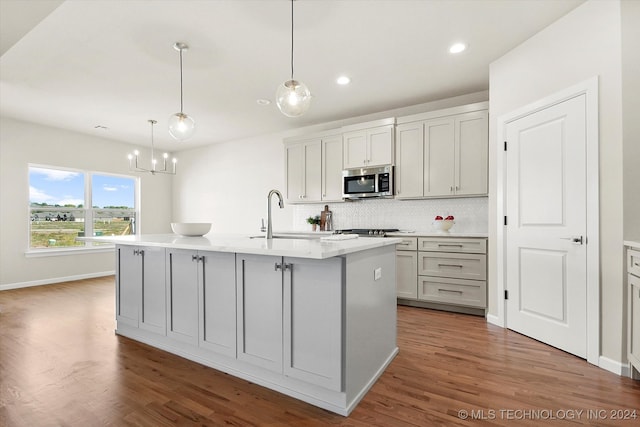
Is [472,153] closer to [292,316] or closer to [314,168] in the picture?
[314,168]

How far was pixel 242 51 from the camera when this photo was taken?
305 cm

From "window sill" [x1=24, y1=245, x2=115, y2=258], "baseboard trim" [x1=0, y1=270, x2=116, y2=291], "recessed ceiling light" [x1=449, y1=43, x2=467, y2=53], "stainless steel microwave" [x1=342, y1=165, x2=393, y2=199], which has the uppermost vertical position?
"recessed ceiling light" [x1=449, y1=43, x2=467, y2=53]

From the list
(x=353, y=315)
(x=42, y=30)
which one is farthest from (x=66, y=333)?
(x=353, y=315)

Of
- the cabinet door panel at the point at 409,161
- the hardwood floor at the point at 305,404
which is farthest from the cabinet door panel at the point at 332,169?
the hardwood floor at the point at 305,404

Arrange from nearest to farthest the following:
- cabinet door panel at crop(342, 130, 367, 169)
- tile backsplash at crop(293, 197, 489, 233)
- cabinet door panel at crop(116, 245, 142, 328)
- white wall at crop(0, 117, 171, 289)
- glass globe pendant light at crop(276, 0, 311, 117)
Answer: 1. glass globe pendant light at crop(276, 0, 311, 117)
2. cabinet door panel at crop(116, 245, 142, 328)
3. tile backsplash at crop(293, 197, 489, 233)
4. cabinet door panel at crop(342, 130, 367, 169)
5. white wall at crop(0, 117, 171, 289)

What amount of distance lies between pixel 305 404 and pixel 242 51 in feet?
9.99

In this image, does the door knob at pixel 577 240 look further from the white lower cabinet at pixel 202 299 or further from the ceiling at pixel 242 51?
the white lower cabinet at pixel 202 299

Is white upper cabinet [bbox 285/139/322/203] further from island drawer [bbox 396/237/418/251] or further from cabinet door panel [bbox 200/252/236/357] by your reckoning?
cabinet door panel [bbox 200/252/236/357]

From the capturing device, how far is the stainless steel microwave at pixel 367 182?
4.33m

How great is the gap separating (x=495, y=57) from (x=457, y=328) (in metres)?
2.79

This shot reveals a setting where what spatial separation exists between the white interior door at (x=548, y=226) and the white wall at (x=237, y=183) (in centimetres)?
219

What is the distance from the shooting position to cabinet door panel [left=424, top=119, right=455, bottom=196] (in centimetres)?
391

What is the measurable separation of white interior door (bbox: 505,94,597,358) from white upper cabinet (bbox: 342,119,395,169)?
151 cm

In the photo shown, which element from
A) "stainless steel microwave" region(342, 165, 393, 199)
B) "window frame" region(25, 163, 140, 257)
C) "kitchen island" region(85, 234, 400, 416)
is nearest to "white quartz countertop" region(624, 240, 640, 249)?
"kitchen island" region(85, 234, 400, 416)
